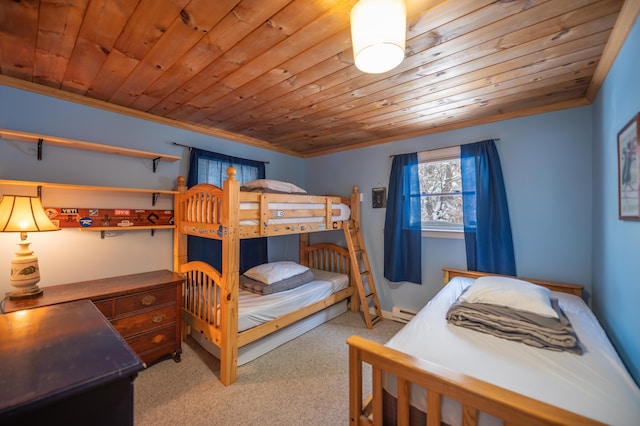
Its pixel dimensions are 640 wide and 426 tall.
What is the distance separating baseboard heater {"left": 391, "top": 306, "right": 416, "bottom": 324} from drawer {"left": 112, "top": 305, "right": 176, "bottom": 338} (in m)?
2.48

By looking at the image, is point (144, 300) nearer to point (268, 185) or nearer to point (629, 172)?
point (268, 185)

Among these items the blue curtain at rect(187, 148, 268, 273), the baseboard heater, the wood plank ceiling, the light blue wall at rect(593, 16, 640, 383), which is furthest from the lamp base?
the light blue wall at rect(593, 16, 640, 383)

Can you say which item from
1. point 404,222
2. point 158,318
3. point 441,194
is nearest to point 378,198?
point 404,222

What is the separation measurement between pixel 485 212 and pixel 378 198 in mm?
1224

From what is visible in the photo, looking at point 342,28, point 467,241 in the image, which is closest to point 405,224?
point 467,241

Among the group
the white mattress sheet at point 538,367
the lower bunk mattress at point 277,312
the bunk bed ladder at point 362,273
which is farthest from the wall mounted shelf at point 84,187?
the white mattress sheet at point 538,367

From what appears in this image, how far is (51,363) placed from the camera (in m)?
0.86

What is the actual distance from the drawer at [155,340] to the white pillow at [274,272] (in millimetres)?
883

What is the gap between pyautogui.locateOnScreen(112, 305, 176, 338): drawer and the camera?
204 cm

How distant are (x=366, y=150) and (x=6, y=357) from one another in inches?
137

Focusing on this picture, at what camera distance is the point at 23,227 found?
68.0 inches

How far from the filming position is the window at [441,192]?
9.50ft

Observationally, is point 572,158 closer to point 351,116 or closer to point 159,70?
point 351,116

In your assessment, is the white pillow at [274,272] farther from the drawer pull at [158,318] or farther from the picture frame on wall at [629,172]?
the picture frame on wall at [629,172]
